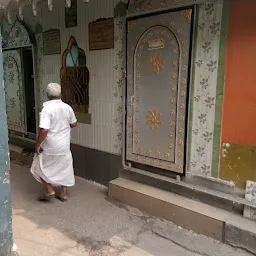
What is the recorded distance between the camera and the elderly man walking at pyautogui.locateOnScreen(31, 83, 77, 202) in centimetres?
328

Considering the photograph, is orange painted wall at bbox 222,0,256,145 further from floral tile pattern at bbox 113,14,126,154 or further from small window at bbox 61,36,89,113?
small window at bbox 61,36,89,113

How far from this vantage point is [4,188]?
1277 millimetres

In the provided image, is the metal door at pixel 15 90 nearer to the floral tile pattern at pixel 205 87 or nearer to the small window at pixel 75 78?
the small window at pixel 75 78

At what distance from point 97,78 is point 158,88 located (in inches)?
45.2

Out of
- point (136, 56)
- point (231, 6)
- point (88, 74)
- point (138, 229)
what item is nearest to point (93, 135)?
point (88, 74)

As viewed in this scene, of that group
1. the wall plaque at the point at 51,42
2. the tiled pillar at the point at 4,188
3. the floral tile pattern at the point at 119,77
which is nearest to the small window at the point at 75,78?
the wall plaque at the point at 51,42

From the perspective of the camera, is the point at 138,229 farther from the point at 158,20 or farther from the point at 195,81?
the point at 158,20

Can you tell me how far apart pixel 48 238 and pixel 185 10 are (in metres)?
2.74

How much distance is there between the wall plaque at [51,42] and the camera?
14.8 feet

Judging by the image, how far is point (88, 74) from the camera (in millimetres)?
4137

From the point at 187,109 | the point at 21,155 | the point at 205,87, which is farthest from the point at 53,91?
the point at 21,155

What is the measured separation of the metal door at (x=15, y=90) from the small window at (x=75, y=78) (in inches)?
53.8

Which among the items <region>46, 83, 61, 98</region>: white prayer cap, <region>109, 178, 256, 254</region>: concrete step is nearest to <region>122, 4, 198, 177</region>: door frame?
<region>109, 178, 256, 254</region>: concrete step

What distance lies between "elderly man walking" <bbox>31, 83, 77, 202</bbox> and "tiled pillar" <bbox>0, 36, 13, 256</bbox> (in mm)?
1975
